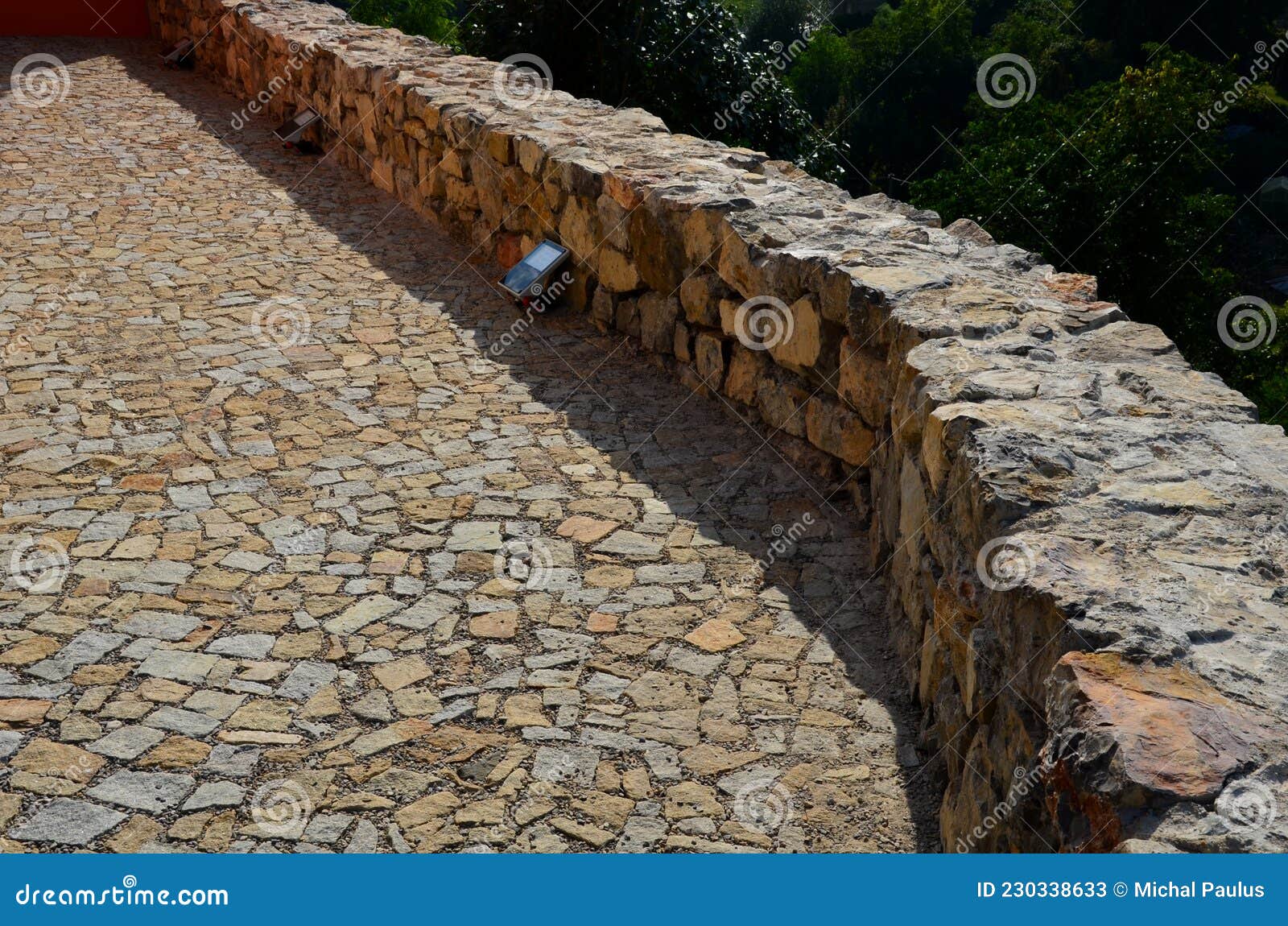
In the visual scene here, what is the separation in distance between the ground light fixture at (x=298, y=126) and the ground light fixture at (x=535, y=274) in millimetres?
3900

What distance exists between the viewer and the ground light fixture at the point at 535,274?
629cm

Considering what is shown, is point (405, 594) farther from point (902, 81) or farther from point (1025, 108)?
point (902, 81)

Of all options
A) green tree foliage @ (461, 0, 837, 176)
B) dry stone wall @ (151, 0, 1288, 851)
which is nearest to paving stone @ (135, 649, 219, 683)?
dry stone wall @ (151, 0, 1288, 851)

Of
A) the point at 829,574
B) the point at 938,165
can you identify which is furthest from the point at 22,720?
the point at 938,165

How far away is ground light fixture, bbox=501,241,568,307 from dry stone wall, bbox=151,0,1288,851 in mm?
116

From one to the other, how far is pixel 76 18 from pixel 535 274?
10.5 m

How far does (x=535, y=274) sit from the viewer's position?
6293mm

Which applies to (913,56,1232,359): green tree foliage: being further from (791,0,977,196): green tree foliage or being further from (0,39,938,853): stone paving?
(0,39,938,853): stone paving

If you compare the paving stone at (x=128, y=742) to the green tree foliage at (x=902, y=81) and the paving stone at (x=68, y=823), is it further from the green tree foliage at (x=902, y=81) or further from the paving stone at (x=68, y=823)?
the green tree foliage at (x=902, y=81)

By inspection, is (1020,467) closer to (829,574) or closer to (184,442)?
(829,574)

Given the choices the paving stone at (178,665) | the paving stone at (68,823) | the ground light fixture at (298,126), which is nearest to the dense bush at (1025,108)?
the ground light fixture at (298,126)

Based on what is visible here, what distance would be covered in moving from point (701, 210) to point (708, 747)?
8.34 ft

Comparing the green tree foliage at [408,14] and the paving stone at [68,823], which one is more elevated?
the paving stone at [68,823]

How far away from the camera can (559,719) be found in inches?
138
